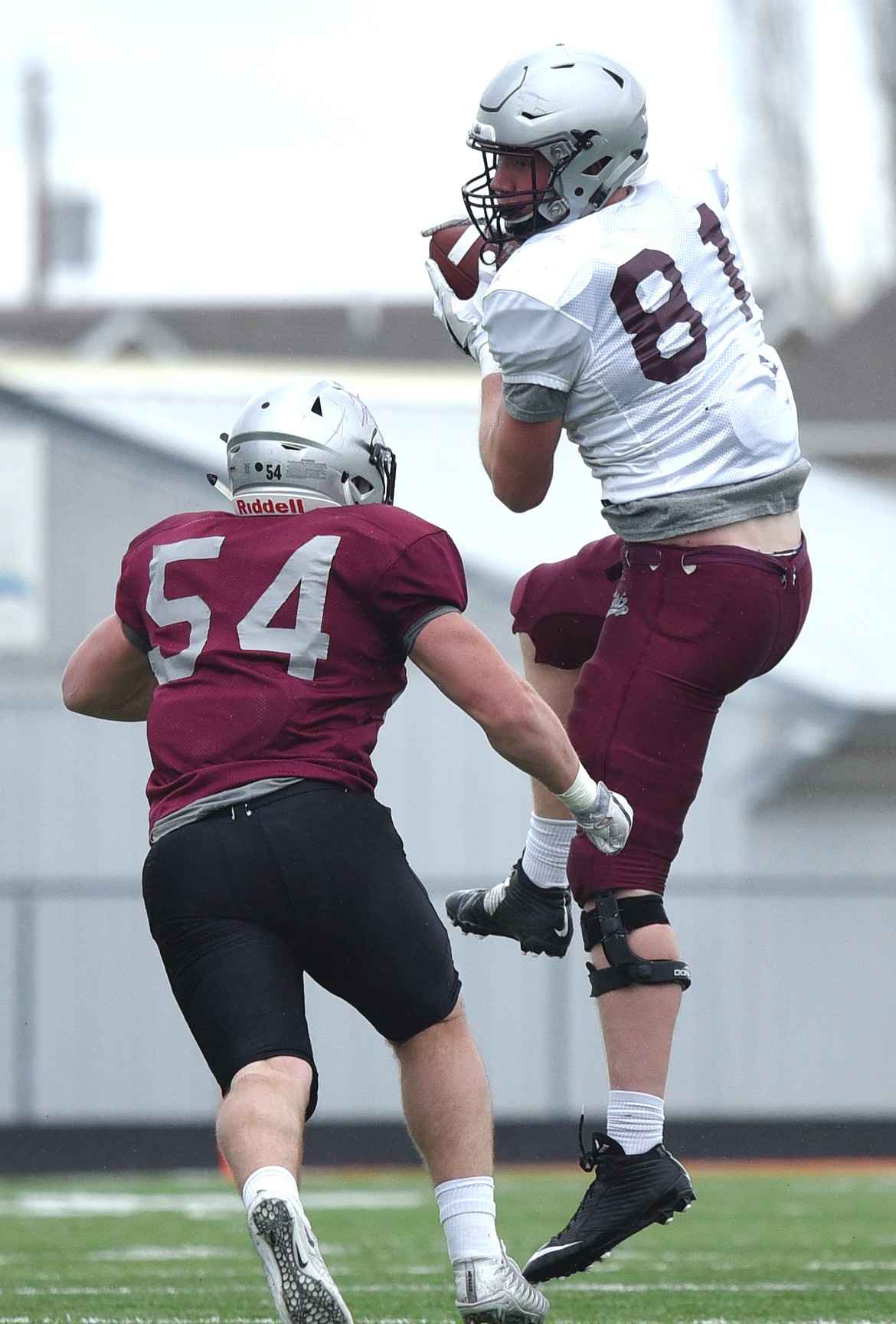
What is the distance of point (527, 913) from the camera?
4.21 m

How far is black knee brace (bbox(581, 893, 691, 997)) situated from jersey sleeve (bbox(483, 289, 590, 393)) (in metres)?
0.98

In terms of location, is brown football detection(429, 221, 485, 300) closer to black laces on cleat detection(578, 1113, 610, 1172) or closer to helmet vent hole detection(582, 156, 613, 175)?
helmet vent hole detection(582, 156, 613, 175)

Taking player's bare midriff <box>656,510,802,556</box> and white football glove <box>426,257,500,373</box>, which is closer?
player's bare midriff <box>656,510,802,556</box>

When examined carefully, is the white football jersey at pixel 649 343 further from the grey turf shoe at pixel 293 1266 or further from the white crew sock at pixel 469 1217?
the grey turf shoe at pixel 293 1266

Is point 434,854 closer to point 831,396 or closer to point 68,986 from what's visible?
point 68,986

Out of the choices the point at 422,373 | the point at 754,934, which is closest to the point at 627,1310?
the point at 754,934

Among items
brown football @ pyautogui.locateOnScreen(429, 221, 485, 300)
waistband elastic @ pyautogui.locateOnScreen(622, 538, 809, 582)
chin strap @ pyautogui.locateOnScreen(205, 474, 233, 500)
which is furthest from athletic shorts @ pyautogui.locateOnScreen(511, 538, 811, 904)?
chin strap @ pyautogui.locateOnScreen(205, 474, 233, 500)

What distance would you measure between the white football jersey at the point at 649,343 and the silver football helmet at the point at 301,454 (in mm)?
302

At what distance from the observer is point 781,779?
14633mm

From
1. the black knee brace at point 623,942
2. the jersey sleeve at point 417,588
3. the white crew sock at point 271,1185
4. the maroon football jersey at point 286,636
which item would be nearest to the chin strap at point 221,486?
the maroon football jersey at point 286,636

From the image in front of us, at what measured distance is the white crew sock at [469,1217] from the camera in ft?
11.7

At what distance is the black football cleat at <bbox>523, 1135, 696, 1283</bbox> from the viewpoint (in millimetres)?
3842

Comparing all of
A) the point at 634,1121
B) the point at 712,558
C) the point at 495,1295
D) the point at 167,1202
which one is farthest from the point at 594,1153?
the point at 167,1202

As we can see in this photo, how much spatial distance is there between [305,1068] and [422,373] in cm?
1339
